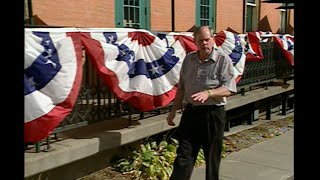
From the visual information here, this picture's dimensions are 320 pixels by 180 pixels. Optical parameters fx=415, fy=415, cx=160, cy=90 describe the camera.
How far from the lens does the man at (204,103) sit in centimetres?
390

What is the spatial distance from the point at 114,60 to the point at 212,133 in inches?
55.2

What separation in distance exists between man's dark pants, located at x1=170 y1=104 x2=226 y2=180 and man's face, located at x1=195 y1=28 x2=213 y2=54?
1.78 feet

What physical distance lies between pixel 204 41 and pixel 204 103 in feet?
1.91

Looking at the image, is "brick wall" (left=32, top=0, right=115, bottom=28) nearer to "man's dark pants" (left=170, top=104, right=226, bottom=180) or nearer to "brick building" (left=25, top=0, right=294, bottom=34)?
"brick building" (left=25, top=0, right=294, bottom=34)

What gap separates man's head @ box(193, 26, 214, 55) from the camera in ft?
12.7

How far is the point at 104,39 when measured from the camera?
457 cm

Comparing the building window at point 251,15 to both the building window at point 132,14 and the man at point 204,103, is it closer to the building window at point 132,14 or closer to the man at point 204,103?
the building window at point 132,14

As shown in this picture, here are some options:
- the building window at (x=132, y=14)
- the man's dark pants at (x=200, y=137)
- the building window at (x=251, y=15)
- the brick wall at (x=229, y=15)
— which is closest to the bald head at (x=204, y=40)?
the man's dark pants at (x=200, y=137)

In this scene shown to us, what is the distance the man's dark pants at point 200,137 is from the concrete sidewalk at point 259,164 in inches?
50.6

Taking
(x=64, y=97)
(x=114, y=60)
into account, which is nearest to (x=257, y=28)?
(x=114, y=60)

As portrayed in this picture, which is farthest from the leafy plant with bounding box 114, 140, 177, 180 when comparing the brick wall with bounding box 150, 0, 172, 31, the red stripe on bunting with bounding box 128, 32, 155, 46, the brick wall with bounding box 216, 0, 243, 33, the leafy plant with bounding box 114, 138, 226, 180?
the brick wall with bounding box 216, 0, 243, 33
